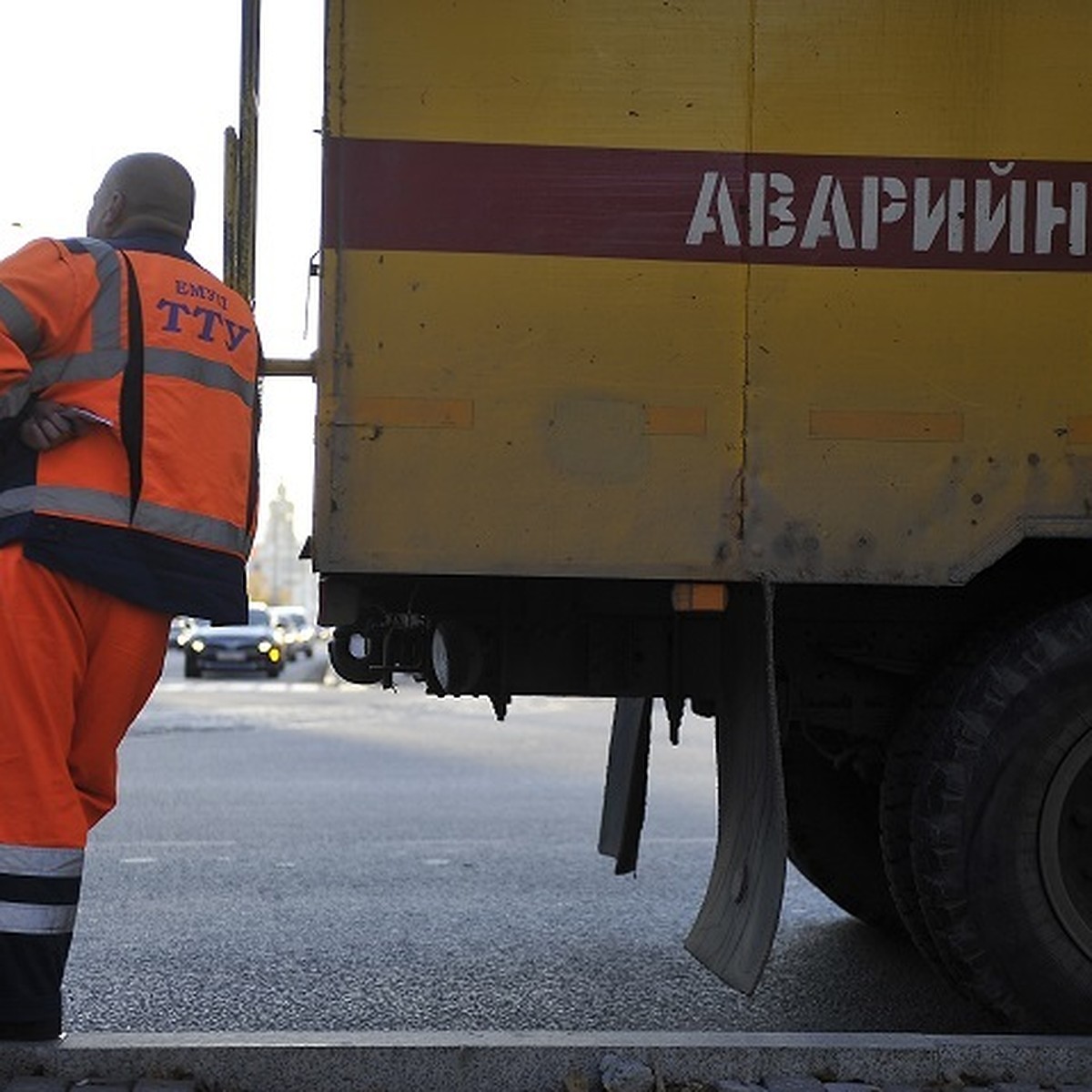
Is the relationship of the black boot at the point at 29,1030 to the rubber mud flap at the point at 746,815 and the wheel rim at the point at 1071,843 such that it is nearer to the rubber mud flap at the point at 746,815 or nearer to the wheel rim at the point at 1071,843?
the rubber mud flap at the point at 746,815

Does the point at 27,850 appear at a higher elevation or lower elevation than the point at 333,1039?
higher

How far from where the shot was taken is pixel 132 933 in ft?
18.9

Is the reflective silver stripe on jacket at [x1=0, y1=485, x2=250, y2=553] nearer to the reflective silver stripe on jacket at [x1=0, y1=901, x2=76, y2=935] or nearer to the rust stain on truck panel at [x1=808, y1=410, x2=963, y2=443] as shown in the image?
the reflective silver stripe on jacket at [x1=0, y1=901, x2=76, y2=935]

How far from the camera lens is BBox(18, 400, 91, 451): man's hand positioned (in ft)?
11.6

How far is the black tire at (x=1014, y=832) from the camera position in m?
3.91

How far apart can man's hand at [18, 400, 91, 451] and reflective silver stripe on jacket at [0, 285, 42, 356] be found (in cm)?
12

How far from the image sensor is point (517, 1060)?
3576mm

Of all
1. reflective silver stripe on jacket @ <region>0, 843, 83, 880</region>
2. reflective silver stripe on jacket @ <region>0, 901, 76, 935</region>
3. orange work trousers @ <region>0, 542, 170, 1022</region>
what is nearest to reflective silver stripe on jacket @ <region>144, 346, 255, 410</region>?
orange work trousers @ <region>0, 542, 170, 1022</region>

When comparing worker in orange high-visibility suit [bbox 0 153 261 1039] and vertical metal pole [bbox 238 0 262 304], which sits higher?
vertical metal pole [bbox 238 0 262 304]

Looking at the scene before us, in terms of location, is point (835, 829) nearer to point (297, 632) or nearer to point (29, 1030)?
point (29, 1030)

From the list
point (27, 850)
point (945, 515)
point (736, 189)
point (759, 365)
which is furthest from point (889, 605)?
point (27, 850)

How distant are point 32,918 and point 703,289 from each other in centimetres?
203

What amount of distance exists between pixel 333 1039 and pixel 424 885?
3.28 meters

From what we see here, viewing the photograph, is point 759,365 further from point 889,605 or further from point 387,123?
point 387,123
